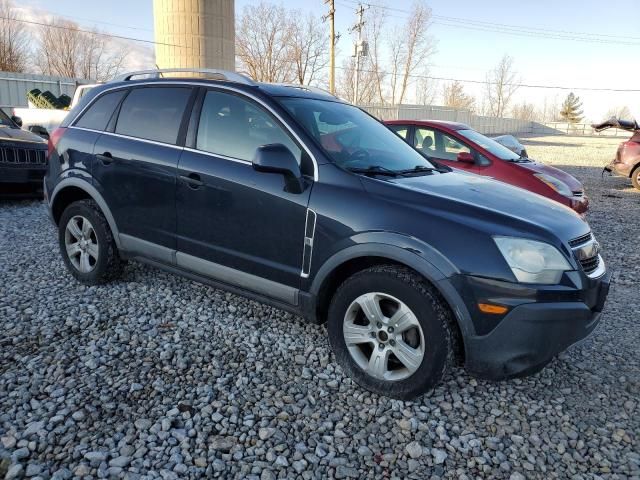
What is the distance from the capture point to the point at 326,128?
3467 mm

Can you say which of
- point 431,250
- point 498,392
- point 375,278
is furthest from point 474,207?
point 498,392

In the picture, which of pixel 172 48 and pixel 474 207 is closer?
pixel 474 207

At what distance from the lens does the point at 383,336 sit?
2.84 meters

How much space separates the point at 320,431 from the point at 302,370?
0.64 metres

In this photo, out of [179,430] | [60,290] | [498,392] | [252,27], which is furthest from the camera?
[252,27]

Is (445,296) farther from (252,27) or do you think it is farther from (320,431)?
(252,27)

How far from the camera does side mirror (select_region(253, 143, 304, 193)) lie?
295 centimetres

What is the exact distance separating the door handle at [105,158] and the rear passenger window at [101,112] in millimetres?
284

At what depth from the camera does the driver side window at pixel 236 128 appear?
3.29 metres

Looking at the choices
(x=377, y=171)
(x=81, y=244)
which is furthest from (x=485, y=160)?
(x=81, y=244)

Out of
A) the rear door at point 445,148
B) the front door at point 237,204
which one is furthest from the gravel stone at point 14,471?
the rear door at point 445,148

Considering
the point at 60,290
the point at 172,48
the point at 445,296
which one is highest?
the point at 172,48

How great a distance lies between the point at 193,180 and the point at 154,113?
85cm

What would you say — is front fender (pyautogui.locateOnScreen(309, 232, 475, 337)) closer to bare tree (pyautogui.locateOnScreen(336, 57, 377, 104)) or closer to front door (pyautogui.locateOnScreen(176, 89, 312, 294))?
front door (pyautogui.locateOnScreen(176, 89, 312, 294))
